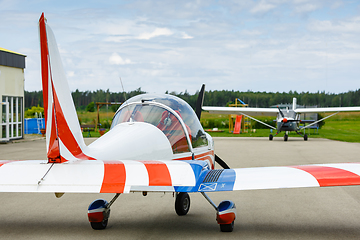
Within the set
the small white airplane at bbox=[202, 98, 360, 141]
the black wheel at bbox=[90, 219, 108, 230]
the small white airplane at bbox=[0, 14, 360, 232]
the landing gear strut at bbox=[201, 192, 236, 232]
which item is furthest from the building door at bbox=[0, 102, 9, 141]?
the landing gear strut at bbox=[201, 192, 236, 232]

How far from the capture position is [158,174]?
306 cm

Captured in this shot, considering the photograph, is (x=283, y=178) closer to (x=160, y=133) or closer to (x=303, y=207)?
(x=160, y=133)

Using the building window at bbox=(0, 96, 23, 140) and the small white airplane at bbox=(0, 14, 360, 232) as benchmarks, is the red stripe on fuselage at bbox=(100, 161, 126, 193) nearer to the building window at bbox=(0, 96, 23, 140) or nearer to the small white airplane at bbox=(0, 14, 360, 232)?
the small white airplane at bbox=(0, 14, 360, 232)

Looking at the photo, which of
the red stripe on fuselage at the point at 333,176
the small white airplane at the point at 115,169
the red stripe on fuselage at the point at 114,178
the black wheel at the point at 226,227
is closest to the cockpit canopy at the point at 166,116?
the small white airplane at the point at 115,169

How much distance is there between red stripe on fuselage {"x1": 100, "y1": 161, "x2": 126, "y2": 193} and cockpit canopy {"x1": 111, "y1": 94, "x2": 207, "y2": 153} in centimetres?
126

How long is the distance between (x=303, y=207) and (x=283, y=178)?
2.43 meters

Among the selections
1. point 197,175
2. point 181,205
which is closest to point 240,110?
point 181,205

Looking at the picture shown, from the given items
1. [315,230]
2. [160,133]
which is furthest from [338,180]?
[160,133]

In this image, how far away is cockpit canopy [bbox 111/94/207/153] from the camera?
440cm

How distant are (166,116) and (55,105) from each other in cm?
160

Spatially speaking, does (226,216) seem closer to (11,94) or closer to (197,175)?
(197,175)

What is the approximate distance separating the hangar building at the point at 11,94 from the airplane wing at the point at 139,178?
18.7 m

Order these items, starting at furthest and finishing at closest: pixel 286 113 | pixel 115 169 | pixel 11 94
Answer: pixel 286 113, pixel 11 94, pixel 115 169

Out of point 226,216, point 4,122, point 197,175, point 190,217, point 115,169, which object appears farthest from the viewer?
point 4,122
